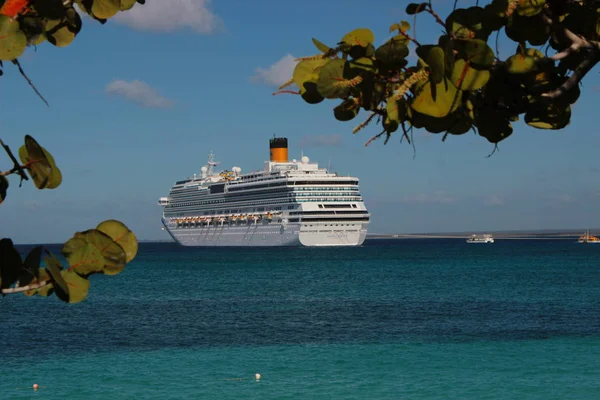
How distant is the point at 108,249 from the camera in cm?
268

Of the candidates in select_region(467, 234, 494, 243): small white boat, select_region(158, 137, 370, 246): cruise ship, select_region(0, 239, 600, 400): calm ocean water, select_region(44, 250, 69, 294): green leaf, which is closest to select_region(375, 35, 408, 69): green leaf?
select_region(44, 250, 69, 294): green leaf

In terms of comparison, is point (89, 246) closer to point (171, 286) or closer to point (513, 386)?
point (513, 386)

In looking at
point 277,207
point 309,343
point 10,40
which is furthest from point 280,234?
point 10,40

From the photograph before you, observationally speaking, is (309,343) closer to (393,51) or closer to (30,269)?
(30,269)

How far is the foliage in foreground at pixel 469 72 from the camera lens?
2.13 m

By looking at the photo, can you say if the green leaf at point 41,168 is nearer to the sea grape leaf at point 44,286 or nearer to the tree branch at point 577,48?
the sea grape leaf at point 44,286

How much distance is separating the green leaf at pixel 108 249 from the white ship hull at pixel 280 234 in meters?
82.1

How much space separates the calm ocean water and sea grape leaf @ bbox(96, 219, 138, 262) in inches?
605

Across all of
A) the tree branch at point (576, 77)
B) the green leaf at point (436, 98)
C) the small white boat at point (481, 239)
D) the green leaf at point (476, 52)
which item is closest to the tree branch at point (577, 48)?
the tree branch at point (576, 77)

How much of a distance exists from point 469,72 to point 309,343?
22.8m

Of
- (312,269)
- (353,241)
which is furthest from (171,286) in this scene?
(353,241)

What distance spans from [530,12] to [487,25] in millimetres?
182

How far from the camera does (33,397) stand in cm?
1811

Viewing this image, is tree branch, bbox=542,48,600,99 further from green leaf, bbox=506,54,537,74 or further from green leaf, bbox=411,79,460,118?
green leaf, bbox=411,79,460,118
